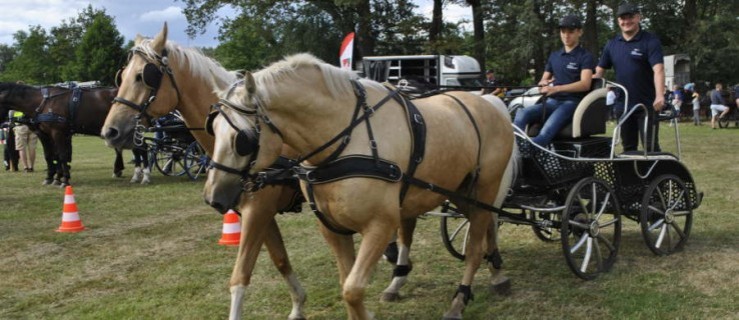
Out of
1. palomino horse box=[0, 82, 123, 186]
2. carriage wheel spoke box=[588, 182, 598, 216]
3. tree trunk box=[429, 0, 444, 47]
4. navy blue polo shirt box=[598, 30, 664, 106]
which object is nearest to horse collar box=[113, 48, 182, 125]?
carriage wheel spoke box=[588, 182, 598, 216]

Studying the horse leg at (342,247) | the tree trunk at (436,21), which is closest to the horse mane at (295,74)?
the horse leg at (342,247)

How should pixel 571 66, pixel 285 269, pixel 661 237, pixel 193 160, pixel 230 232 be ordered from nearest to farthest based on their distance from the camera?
1. pixel 285 269
2. pixel 571 66
3. pixel 661 237
4. pixel 230 232
5. pixel 193 160

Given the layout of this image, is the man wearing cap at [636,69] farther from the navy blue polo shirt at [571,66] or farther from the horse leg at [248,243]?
the horse leg at [248,243]

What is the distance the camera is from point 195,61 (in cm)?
465

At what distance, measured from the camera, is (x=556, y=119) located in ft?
17.5

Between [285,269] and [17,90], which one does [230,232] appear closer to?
[285,269]

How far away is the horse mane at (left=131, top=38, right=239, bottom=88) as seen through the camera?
4.55 meters

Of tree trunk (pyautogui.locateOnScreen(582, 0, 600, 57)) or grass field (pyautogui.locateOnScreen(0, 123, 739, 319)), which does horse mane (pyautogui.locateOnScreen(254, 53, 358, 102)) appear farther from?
tree trunk (pyautogui.locateOnScreen(582, 0, 600, 57))

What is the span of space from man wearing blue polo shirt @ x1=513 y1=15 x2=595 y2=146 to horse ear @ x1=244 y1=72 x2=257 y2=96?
2929 millimetres

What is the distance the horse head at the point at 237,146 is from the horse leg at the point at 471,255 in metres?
1.81

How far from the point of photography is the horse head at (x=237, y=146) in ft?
9.95

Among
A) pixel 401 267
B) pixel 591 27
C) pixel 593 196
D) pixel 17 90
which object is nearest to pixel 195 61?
pixel 401 267

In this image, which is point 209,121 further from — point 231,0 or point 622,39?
point 231,0

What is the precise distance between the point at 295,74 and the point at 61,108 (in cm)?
943
